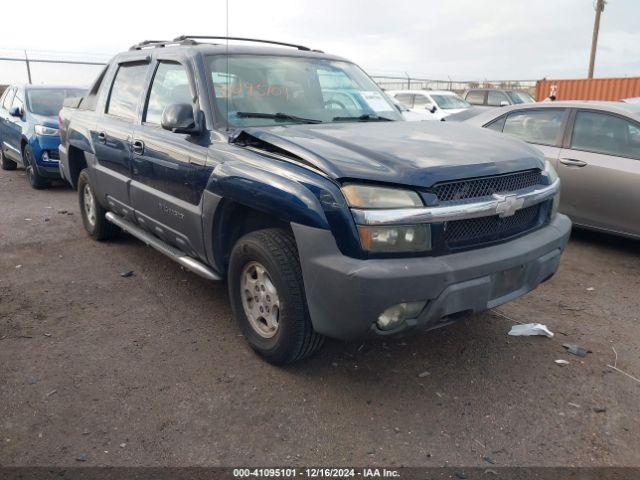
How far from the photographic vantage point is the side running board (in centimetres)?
363

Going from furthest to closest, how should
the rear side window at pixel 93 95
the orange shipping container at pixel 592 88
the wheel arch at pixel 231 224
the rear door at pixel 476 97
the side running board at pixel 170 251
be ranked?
the orange shipping container at pixel 592 88 < the rear door at pixel 476 97 < the rear side window at pixel 93 95 < the side running board at pixel 170 251 < the wheel arch at pixel 231 224

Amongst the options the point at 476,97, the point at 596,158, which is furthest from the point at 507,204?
the point at 476,97

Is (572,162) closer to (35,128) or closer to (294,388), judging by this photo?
(294,388)

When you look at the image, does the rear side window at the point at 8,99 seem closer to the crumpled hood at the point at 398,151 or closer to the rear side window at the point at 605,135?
the crumpled hood at the point at 398,151

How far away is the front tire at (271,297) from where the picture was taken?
9.54 feet

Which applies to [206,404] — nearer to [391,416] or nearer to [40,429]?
[40,429]

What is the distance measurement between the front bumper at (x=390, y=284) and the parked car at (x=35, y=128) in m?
7.10

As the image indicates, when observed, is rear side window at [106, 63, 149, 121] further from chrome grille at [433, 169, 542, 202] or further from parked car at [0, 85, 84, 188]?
parked car at [0, 85, 84, 188]

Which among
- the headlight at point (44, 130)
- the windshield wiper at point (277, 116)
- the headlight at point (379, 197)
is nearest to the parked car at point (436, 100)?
the headlight at point (44, 130)

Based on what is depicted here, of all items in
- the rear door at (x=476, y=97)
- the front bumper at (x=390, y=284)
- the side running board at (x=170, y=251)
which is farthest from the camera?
the rear door at (x=476, y=97)

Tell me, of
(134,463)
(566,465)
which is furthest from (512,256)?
A: (134,463)

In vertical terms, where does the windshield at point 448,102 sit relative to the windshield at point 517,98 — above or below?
below

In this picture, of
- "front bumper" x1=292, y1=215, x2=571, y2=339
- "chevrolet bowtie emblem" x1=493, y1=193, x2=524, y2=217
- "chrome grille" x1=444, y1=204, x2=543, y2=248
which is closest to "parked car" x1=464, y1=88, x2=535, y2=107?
"chrome grille" x1=444, y1=204, x2=543, y2=248

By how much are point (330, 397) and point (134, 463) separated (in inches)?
41.7
